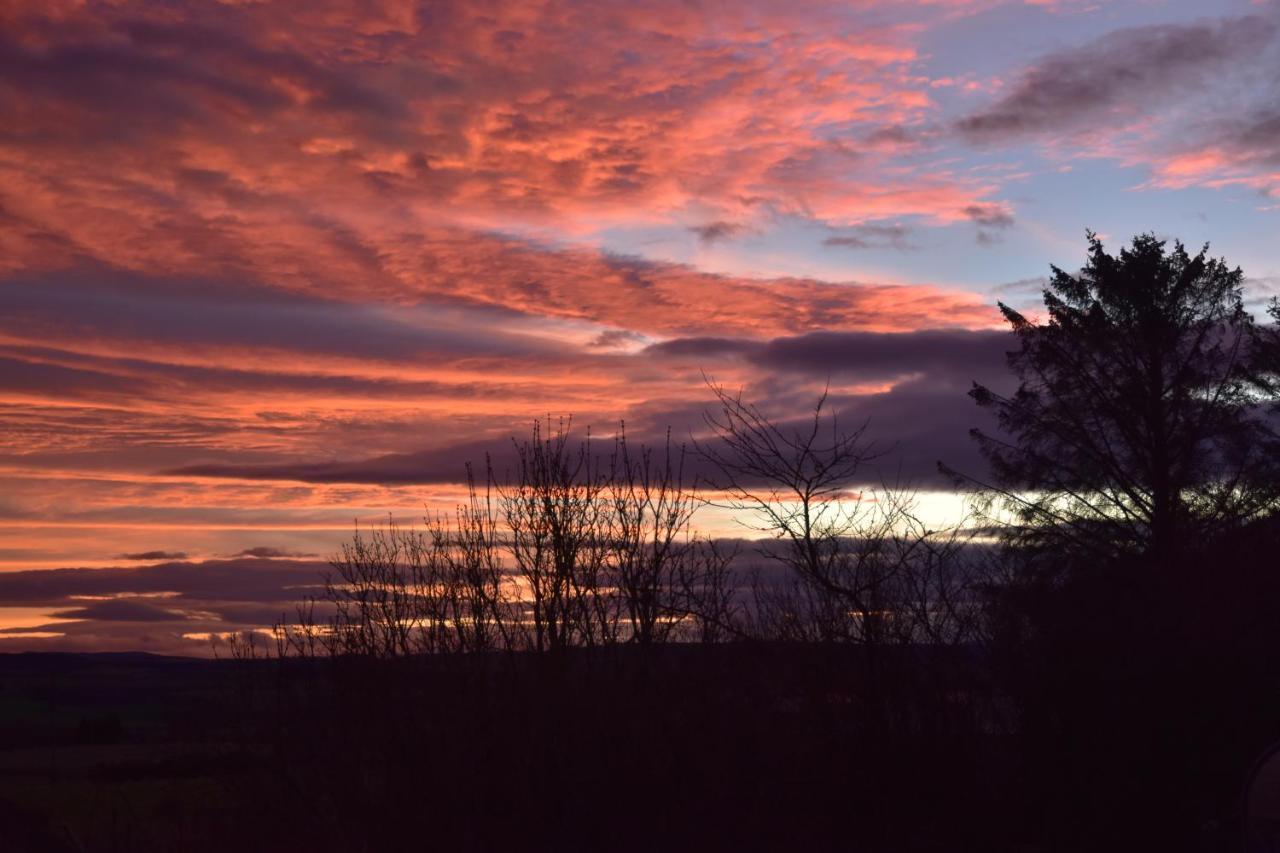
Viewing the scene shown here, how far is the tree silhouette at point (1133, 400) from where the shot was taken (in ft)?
117

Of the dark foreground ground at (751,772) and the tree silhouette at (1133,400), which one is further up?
the tree silhouette at (1133,400)

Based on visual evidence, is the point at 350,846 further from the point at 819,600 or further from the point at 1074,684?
the point at 1074,684

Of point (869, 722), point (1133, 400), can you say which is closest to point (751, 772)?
point (869, 722)

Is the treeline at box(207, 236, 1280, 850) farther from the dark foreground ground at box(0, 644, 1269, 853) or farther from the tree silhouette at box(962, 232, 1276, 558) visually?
the tree silhouette at box(962, 232, 1276, 558)

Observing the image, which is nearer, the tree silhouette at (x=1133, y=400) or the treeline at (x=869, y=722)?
the treeline at (x=869, y=722)

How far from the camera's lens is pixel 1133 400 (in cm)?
3606

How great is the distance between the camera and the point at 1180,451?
35750 millimetres

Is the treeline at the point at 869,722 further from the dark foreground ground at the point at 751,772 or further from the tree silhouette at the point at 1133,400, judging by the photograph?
the tree silhouette at the point at 1133,400

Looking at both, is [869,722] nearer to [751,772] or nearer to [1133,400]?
[751,772]

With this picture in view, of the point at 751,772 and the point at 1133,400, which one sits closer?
the point at 751,772

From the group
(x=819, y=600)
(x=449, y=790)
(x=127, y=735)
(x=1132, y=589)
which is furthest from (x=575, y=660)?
(x=127, y=735)

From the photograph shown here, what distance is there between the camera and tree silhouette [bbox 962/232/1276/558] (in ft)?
117

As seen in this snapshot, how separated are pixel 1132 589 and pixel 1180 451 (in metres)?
22.8

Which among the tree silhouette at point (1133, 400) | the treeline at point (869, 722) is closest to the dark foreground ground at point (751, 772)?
the treeline at point (869, 722)
